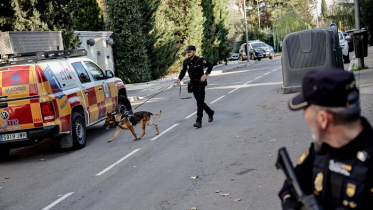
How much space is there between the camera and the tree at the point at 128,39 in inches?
1268

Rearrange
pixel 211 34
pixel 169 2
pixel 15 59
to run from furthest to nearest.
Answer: pixel 211 34, pixel 169 2, pixel 15 59

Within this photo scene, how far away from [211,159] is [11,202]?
10.7 ft

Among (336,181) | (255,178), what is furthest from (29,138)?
(336,181)

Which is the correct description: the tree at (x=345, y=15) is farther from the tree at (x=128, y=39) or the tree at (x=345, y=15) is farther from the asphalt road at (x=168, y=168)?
the asphalt road at (x=168, y=168)

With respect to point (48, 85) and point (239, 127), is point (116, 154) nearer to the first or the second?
point (48, 85)

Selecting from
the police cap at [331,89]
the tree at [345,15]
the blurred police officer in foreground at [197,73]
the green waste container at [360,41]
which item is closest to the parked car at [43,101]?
the blurred police officer in foreground at [197,73]

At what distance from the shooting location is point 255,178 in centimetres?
738

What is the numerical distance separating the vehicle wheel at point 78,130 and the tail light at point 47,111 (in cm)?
70

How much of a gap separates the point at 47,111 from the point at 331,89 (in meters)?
8.79

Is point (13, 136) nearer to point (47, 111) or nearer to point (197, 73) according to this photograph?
point (47, 111)

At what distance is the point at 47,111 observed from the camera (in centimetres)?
1052

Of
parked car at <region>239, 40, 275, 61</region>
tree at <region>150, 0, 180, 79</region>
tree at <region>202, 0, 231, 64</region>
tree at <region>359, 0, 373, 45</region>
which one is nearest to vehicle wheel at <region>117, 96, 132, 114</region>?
tree at <region>150, 0, 180, 79</region>

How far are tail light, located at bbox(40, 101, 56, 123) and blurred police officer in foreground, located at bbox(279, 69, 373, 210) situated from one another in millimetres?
8574

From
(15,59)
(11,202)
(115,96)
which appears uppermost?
(15,59)
